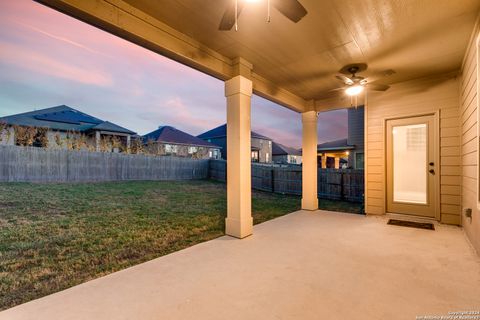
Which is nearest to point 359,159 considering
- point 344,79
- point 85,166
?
point 344,79

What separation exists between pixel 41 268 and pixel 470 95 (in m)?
6.03

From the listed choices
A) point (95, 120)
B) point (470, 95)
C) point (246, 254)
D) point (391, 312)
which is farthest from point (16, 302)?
point (95, 120)

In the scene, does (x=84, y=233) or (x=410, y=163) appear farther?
(x=410, y=163)

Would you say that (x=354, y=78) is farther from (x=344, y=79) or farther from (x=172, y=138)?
(x=172, y=138)

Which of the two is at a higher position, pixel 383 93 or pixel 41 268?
pixel 383 93

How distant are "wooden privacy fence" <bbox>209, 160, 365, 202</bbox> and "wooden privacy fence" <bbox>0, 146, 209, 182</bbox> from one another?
582 cm

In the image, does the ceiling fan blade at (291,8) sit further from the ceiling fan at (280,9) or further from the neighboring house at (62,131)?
the neighboring house at (62,131)

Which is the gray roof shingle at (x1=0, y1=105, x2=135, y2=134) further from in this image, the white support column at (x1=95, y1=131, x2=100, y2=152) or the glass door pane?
the glass door pane

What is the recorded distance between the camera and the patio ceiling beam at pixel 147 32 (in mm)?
1963

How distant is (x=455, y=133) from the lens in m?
3.99

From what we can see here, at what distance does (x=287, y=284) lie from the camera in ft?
6.55

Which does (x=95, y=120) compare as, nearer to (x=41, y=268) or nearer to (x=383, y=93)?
(x=41, y=268)

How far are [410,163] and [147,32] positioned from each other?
546 cm

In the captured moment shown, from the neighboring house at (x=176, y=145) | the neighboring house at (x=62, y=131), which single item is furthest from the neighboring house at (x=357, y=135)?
the neighboring house at (x=62, y=131)
